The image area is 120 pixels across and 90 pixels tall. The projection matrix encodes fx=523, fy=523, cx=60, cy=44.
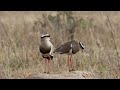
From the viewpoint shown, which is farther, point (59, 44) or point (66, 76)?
point (59, 44)

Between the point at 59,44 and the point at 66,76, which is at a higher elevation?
the point at 59,44

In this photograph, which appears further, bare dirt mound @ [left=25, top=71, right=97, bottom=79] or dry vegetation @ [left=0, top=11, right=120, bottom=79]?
dry vegetation @ [left=0, top=11, right=120, bottom=79]

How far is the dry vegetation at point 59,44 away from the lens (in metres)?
10.4

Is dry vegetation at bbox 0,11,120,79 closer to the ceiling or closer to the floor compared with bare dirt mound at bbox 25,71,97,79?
closer to the ceiling

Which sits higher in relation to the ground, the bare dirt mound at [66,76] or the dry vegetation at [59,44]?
the dry vegetation at [59,44]

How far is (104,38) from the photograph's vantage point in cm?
1454

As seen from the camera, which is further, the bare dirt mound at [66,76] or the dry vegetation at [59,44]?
the dry vegetation at [59,44]

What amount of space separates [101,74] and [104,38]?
458 centimetres

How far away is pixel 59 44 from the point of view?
13281 mm

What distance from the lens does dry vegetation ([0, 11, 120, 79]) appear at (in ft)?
34.2
